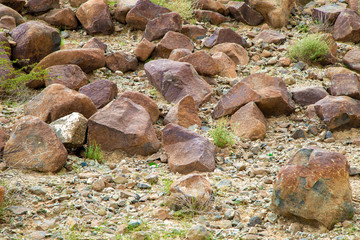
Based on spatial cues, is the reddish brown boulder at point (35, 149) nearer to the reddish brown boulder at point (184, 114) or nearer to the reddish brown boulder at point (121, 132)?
the reddish brown boulder at point (121, 132)

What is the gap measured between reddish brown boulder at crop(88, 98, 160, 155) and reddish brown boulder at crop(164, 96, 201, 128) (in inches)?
19.5

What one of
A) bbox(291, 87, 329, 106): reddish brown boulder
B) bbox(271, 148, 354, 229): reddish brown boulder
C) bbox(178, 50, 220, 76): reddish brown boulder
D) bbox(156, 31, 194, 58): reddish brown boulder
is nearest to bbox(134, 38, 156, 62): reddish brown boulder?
bbox(156, 31, 194, 58): reddish brown boulder

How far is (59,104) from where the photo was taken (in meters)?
5.05

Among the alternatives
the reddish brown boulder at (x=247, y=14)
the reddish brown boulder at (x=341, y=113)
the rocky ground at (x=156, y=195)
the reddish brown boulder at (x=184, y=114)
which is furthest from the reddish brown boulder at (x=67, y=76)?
the reddish brown boulder at (x=247, y=14)

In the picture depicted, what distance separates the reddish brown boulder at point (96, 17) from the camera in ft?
26.2

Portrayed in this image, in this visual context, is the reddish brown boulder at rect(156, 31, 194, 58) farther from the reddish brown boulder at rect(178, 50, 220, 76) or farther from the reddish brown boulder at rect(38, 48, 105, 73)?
the reddish brown boulder at rect(38, 48, 105, 73)

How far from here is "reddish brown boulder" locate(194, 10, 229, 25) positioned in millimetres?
8625

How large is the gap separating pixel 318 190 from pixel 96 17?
585 cm

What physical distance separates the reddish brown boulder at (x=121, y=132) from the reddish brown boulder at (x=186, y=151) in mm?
223

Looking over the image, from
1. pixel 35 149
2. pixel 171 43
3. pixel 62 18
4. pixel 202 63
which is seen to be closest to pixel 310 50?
pixel 202 63

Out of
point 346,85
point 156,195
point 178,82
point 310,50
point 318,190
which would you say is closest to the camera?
point 318,190

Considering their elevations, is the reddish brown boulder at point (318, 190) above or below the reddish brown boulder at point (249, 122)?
above

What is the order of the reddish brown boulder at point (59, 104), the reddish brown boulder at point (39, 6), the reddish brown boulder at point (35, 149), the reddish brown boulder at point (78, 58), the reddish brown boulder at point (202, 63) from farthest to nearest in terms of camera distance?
1. the reddish brown boulder at point (39, 6)
2. the reddish brown boulder at point (202, 63)
3. the reddish brown boulder at point (78, 58)
4. the reddish brown boulder at point (59, 104)
5. the reddish brown boulder at point (35, 149)

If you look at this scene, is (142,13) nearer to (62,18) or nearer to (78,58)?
(62,18)
